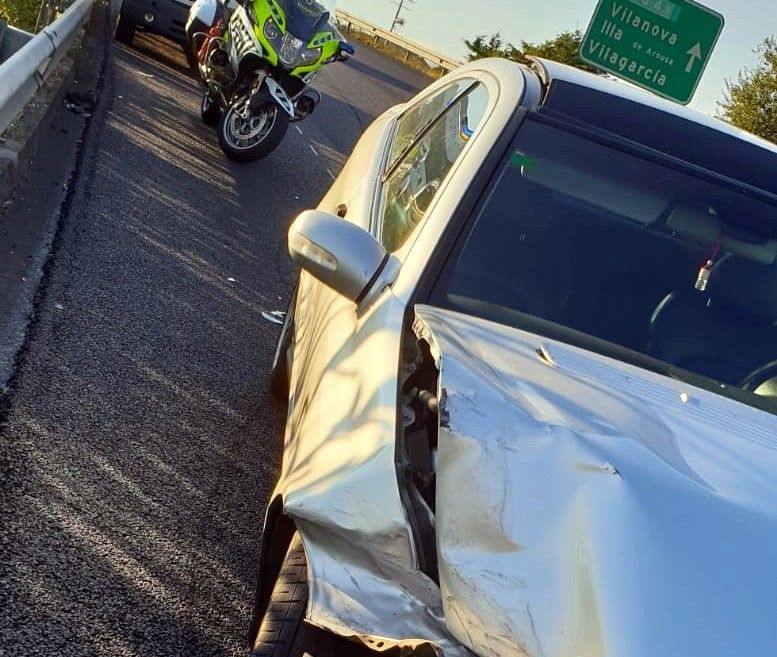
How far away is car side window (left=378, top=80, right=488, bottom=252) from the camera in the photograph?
3.78 metres

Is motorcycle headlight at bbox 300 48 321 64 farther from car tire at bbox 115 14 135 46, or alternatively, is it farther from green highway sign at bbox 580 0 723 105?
green highway sign at bbox 580 0 723 105

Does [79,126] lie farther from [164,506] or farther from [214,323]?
[164,506]

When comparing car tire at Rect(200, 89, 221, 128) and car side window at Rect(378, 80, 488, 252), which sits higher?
car side window at Rect(378, 80, 488, 252)

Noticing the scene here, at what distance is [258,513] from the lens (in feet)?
14.2

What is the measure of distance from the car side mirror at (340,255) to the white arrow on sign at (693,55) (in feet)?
39.7

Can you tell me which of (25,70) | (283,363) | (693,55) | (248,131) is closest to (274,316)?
(283,363)

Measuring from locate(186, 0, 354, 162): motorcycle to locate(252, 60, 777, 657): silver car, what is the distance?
522 centimetres

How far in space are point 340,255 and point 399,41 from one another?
113 ft

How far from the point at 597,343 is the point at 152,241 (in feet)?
13.6

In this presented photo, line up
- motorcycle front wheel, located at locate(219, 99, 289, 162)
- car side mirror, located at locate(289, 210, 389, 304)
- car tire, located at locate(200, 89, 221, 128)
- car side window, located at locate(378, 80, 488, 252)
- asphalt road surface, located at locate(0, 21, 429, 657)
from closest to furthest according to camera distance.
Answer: car side mirror, located at locate(289, 210, 389, 304), asphalt road surface, located at locate(0, 21, 429, 657), car side window, located at locate(378, 80, 488, 252), motorcycle front wheel, located at locate(219, 99, 289, 162), car tire, located at locate(200, 89, 221, 128)

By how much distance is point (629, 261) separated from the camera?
3.72 meters

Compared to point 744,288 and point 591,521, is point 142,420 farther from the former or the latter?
point 591,521

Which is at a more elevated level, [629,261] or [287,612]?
[629,261]

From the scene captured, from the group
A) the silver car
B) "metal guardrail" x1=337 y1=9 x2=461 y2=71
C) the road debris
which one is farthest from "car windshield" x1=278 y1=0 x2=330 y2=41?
"metal guardrail" x1=337 y1=9 x2=461 y2=71
